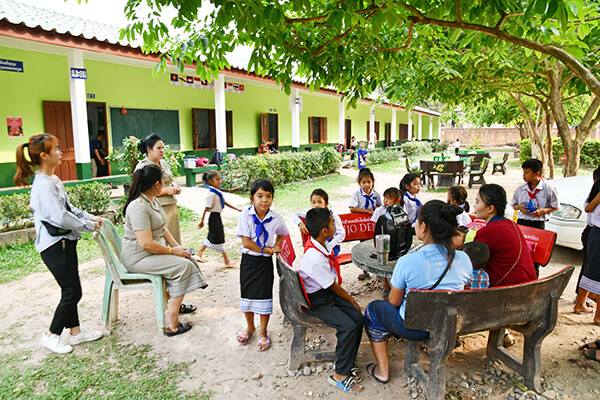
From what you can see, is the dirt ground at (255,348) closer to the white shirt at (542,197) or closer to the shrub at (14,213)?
the white shirt at (542,197)

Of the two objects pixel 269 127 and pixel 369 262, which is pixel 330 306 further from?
pixel 269 127

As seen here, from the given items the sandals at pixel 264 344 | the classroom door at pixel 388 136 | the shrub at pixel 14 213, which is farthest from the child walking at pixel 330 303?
the classroom door at pixel 388 136

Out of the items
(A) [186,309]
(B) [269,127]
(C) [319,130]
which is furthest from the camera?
(C) [319,130]

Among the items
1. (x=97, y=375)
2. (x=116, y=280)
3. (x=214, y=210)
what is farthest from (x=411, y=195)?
(x=97, y=375)

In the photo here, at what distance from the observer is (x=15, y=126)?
8531 millimetres

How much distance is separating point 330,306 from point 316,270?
299 millimetres

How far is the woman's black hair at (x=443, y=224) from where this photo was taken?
2400 mm

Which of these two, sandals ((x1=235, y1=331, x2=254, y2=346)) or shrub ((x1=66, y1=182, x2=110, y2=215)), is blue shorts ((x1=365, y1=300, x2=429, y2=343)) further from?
shrub ((x1=66, y1=182, x2=110, y2=215))

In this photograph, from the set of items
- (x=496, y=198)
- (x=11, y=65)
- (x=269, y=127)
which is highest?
(x=11, y=65)

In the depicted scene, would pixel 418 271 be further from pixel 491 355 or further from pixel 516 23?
pixel 516 23

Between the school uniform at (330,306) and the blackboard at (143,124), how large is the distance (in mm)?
9516

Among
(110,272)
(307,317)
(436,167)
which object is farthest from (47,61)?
(436,167)

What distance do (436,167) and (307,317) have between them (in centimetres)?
1023

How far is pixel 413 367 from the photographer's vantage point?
279 cm
